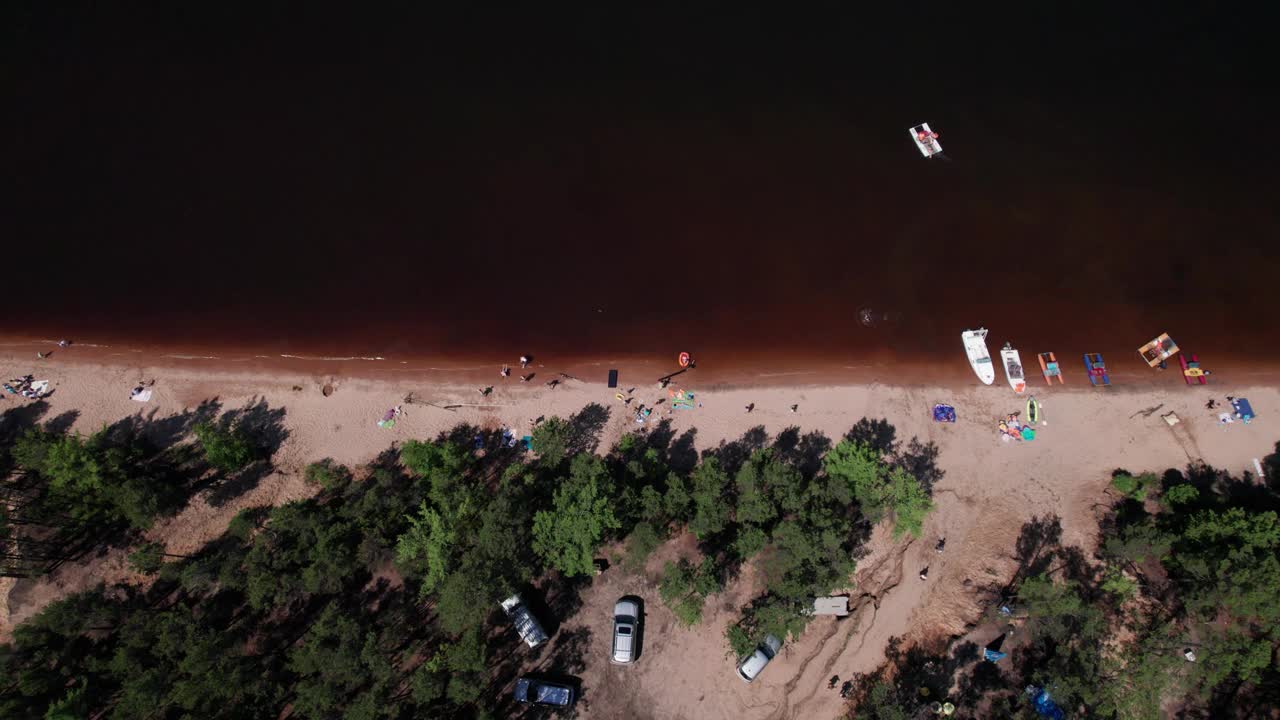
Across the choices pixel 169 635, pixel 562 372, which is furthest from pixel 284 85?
pixel 169 635

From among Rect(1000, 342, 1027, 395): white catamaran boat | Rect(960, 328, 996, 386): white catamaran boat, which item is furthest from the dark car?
Rect(1000, 342, 1027, 395): white catamaran boat

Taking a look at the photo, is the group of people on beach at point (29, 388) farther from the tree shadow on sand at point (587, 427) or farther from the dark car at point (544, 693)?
the dark car at point (544, 693)

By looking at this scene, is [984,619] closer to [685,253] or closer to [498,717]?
[498,717]

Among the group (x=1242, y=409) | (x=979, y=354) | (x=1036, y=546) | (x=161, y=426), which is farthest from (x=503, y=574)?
(x=1242, y=409)

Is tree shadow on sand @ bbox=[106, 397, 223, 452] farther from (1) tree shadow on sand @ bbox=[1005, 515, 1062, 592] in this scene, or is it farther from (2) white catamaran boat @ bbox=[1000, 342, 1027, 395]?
(2) white catamaran boat @ bbox=[1000, 342, 1027, 395]

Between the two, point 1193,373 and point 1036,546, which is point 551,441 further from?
point 1193,373
